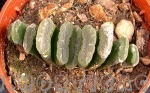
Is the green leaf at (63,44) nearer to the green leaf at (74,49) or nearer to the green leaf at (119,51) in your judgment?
the green leaf at (74,49)

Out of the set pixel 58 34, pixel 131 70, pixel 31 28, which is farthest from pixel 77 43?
pixel 131 70

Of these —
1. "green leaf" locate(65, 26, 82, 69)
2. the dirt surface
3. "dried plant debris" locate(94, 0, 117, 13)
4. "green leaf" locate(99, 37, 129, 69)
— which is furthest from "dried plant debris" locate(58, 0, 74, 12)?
"green leaf" locate(99, 37, 129, 69)

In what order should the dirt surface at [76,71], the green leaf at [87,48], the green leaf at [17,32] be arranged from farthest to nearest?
the dirt surface at [76,71] < the green leaf at [17,32] < the green leaf at [87,48]

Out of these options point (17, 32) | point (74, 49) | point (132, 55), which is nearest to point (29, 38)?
point (17, 32)

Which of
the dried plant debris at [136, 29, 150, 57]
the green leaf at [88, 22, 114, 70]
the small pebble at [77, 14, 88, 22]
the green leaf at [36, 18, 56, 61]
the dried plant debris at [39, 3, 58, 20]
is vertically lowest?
the dried plant debris at [136, 29, 150, 57]

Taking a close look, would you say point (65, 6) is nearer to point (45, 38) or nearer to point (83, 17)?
point (83, 17)

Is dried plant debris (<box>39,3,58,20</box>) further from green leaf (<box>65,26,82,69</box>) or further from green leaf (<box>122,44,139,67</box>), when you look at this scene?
green leaf (<box>122,44,139,67</box>)

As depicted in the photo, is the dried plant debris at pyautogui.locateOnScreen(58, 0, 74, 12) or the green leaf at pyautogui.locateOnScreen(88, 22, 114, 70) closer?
the green leaf at pyautogui.locateOnScreen(88, 22, 114, 70)

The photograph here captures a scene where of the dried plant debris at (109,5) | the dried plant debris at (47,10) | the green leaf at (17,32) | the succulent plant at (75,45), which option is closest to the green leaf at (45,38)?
the succulent plant at (75,45)
